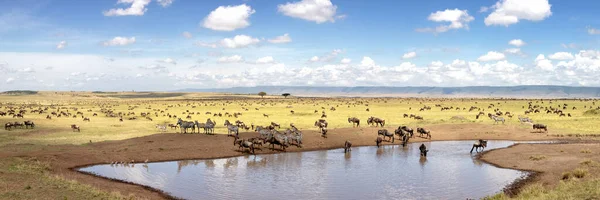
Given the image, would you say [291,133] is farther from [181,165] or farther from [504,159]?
[504,159]

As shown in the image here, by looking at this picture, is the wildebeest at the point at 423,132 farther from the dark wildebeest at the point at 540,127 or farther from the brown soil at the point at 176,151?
the dark wildebeest at the point at 540,127

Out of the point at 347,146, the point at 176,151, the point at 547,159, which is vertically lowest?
the point at 176,151

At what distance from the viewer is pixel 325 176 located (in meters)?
29.1

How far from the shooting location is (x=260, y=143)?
39938 millimetres

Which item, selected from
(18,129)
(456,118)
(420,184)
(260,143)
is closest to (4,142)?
(18,129)

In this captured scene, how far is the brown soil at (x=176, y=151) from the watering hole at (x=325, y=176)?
1442 mm

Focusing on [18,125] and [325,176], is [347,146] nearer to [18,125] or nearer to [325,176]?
[325,176]

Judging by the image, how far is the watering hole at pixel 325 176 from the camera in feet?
81.0

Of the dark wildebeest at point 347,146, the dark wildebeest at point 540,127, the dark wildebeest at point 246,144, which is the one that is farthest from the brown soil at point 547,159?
the dark wildebeest at point 246,144

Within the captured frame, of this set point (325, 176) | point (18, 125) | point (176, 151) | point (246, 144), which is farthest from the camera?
point (18, 125)

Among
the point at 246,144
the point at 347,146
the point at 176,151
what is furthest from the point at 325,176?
the point at 176,151

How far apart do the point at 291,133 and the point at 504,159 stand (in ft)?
60.3

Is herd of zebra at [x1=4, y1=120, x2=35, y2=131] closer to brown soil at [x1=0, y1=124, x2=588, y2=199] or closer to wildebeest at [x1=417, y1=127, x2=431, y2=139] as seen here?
brown soil at [x1=0, y1=124, x2=588, y2=199]

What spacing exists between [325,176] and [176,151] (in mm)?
14786
